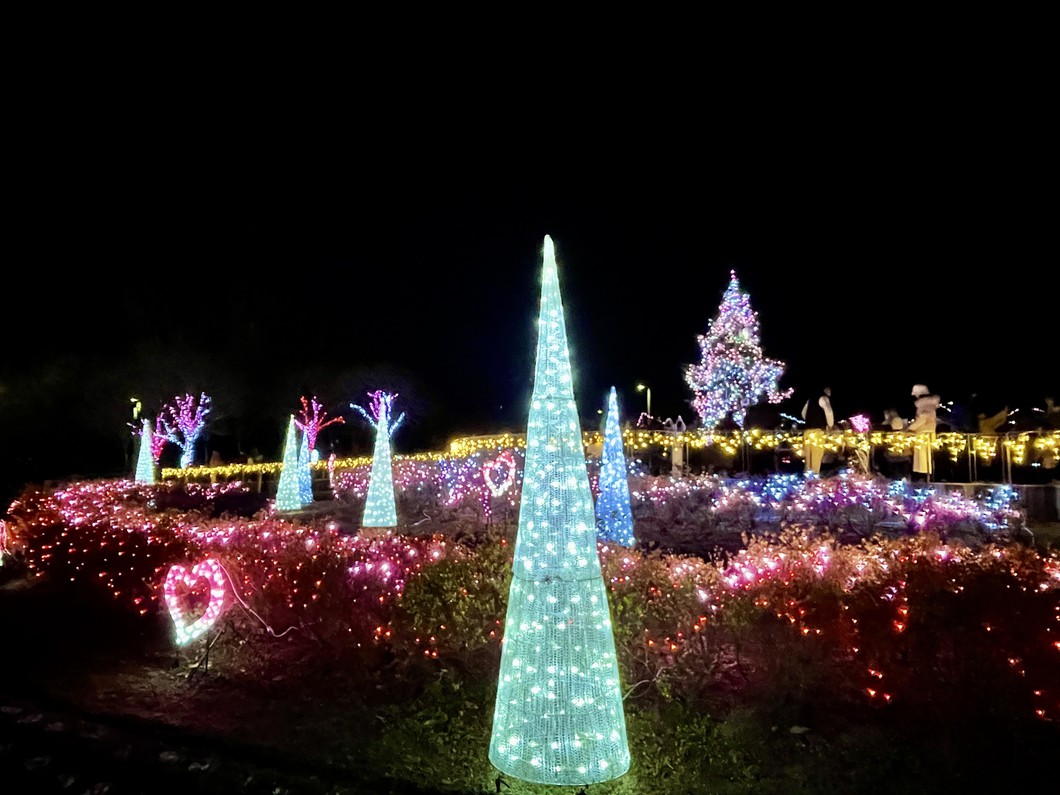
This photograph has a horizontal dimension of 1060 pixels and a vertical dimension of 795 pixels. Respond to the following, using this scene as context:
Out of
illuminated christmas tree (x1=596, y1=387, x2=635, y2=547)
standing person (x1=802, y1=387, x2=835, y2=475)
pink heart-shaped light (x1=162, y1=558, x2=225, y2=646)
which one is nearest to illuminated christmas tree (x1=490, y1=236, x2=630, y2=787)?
pink heart-shaped light (x1=162, y1=558, x2=225, y2=646)

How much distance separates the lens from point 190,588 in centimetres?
699

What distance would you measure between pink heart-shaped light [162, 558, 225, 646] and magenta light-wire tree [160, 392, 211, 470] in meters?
28.4

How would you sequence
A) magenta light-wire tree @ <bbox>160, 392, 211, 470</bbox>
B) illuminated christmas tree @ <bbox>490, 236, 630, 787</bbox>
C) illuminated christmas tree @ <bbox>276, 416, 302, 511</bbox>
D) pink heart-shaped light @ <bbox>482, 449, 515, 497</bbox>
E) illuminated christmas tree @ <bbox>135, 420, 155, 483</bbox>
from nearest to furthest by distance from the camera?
illuminated christmas tree @ <bbox>490, 236, 630, 787</bbox> < pink heart-shaped light @ <bbox>482, 449, 515, 497</bbox> < illuminated christmas tree @ <bbox>276, 416, 302, 511</bbox> < illuminated christmas tree @ <bbox>135, 420, 155, 483</bbox> < magenta light-wire tree @ <bbox>160, 392, 211, 470</bbox>

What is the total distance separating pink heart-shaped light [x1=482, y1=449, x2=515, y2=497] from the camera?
46.6ft

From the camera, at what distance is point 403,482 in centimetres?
1783

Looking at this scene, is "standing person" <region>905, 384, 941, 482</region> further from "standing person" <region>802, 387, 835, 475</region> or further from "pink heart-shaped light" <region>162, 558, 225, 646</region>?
"pink heart-shaped light" <region>162, 558, 225, 646</region>

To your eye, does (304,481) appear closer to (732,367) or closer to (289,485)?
(289,485)

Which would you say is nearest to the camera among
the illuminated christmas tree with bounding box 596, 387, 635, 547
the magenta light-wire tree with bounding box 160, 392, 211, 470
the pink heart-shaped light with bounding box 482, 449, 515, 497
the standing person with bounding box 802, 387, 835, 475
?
the illuminated christmas tree with bounding box 596, 387, 635, 547

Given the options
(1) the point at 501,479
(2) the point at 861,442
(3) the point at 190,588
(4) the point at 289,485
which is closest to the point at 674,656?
(3) the point at 190,588

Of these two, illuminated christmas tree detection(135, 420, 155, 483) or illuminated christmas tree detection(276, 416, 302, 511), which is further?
illuminated christmas tree detection(135, 420, 155, 483)

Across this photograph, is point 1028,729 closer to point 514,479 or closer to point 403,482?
point 514,479

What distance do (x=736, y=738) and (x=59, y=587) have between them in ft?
30.4

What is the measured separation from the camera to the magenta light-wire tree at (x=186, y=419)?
3444 cm

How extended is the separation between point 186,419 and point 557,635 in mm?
33598
